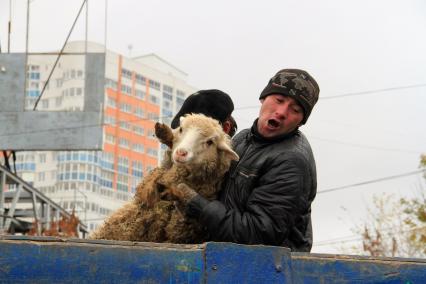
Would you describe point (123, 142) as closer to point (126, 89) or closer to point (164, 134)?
point (126, 89)

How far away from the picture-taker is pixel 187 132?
14.5 ft

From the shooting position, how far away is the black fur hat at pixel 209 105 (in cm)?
527

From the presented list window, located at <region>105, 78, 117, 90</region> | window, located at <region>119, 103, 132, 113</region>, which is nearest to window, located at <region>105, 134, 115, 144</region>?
window, located at <region>119, 103, 132, 113</region>

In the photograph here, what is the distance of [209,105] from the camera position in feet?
17.3

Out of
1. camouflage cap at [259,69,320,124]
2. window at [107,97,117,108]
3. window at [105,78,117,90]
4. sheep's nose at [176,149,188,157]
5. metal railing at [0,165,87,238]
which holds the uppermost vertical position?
window at [105,78,117,90]

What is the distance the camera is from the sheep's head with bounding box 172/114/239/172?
4250 millimetres

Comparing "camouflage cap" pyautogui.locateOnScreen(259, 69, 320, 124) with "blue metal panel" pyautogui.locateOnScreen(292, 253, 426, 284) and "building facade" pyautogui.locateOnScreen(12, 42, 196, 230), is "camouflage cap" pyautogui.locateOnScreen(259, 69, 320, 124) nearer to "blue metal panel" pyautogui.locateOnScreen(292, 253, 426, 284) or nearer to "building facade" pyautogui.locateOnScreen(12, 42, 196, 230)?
"blue metal panel" pyautogui.locateOnScreen(292, 253, 426, 284)

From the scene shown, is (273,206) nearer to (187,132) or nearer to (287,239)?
(287,239)

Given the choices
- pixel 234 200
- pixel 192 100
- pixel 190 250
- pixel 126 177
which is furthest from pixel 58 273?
pixel 126 177

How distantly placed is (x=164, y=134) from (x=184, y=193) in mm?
532

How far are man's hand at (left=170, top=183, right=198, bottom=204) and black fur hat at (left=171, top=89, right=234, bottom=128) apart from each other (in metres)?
1.25

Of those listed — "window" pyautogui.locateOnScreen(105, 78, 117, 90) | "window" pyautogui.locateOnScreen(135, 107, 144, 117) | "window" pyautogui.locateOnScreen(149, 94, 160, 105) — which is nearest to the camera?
"window" pyautogui.locateOnScreen(105, 78, 117, 90)

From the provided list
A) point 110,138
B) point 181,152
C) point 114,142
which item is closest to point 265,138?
point 181,152

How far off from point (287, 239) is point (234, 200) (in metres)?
0.34
